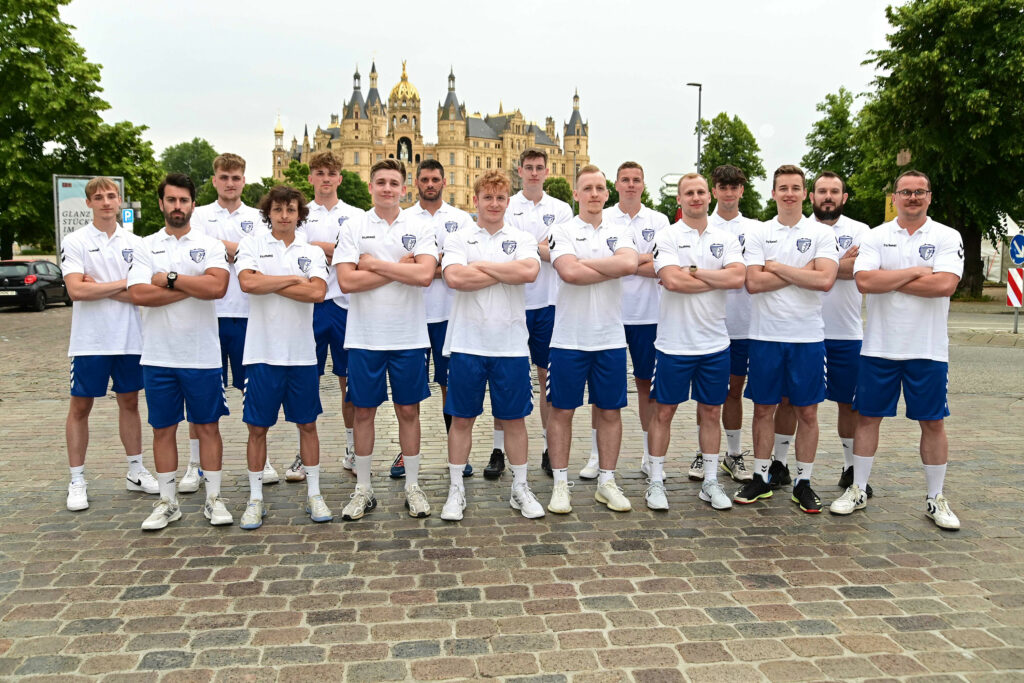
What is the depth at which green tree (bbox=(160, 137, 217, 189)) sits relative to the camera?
117438 millimetres

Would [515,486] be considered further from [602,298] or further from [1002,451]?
[1002,451]

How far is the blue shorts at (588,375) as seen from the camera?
5.52 meters

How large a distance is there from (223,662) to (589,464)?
3742 millimetres

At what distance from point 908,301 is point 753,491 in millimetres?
1770

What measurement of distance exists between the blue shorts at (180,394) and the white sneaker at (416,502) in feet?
4.66

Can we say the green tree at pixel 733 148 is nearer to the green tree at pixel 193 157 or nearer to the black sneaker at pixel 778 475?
the black sneaker at pixel 778 475

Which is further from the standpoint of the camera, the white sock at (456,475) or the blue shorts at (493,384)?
the white sock at (456,475)

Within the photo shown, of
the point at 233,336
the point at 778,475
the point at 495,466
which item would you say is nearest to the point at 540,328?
the point at 495,466

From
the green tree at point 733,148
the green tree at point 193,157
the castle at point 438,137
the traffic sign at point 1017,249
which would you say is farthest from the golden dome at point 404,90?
the traffic sign at point 1017,249

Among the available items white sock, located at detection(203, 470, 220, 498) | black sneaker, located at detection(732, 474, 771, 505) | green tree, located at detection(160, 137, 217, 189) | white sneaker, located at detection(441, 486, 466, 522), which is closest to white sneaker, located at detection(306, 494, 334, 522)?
white sock, located at detection(203, 470, 220, 498)

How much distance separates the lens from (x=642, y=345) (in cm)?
638

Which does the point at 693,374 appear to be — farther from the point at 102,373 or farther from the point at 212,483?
the point at 102,373

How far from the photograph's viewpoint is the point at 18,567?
4477mm

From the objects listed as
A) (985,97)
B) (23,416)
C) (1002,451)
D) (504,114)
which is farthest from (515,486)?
(504,114)
